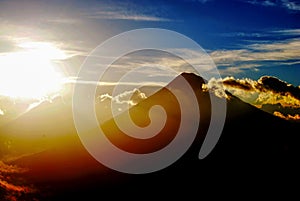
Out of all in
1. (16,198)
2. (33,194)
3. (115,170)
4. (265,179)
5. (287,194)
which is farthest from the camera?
(115,170)

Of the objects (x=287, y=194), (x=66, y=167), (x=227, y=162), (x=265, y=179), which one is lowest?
(x=287, y=194)

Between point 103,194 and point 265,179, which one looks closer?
point 103,194

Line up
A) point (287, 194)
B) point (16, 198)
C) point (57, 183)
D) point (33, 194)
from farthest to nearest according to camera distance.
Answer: point (57, 183), point (287, 194), point (33, 194), point (16, 198)

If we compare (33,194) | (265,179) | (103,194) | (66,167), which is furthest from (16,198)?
(265,179)

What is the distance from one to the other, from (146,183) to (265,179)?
48.6 meters

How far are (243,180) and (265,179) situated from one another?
10211mm

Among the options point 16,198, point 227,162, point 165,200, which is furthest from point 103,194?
point 227,162

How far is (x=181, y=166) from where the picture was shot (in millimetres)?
191875

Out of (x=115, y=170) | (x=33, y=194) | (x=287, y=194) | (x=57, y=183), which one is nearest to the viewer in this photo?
(x=33, y=194)

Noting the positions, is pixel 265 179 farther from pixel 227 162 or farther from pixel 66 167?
pixel 66 167

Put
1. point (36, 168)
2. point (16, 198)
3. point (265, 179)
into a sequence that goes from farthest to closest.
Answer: point (36, 168), point (265, 179), point (16, 198)

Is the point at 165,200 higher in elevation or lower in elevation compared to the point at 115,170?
lower

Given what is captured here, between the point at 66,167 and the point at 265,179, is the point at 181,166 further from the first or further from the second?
the point at 66,167

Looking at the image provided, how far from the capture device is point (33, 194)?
443 feet
